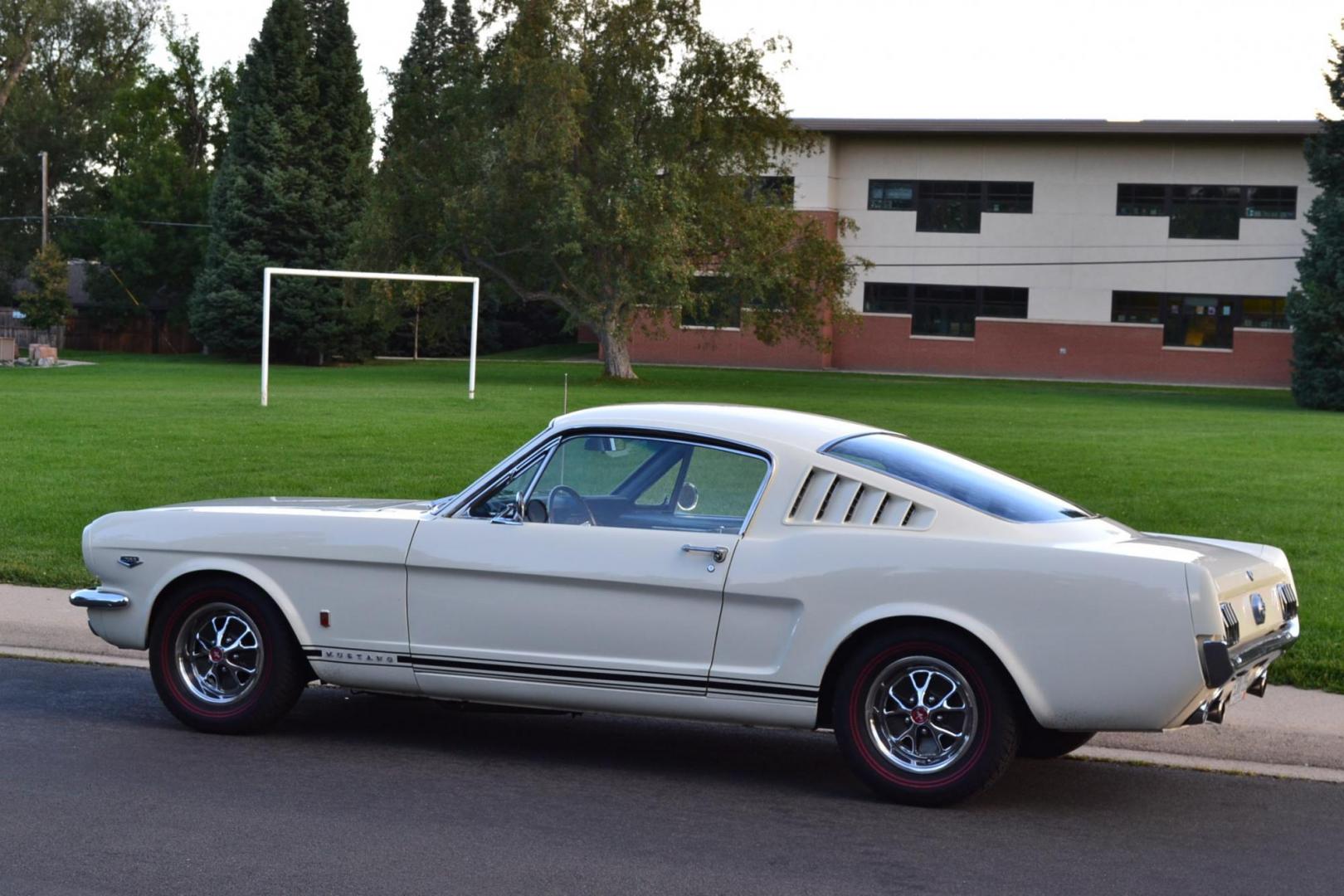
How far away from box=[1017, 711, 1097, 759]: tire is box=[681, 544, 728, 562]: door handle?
1.37 meters

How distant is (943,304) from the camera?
65.7 m

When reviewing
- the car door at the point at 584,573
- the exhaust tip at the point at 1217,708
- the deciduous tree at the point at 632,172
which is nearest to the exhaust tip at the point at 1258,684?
the exhaust tip at the point at 1217,708

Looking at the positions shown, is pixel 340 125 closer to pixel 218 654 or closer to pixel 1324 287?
pixel 1324 287

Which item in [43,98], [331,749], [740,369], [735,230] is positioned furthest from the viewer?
[43,98]

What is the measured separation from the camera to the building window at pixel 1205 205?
6056cm

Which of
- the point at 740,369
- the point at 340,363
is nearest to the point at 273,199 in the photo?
the point at 340,363

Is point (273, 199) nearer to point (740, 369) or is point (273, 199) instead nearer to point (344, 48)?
point (344, 48)

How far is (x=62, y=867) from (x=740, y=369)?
61079 mm

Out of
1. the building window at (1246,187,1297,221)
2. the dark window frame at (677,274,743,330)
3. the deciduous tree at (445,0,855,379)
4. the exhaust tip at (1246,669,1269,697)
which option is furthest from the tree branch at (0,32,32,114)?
the exhaust tip at (1246,669,1269,697)

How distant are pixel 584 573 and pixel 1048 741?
195 cm

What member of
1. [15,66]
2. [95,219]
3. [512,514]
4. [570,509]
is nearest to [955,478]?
[570,509]

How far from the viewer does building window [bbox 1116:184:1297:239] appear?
60.6 meters

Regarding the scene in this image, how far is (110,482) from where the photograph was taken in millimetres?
17016

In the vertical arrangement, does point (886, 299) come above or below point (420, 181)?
below
